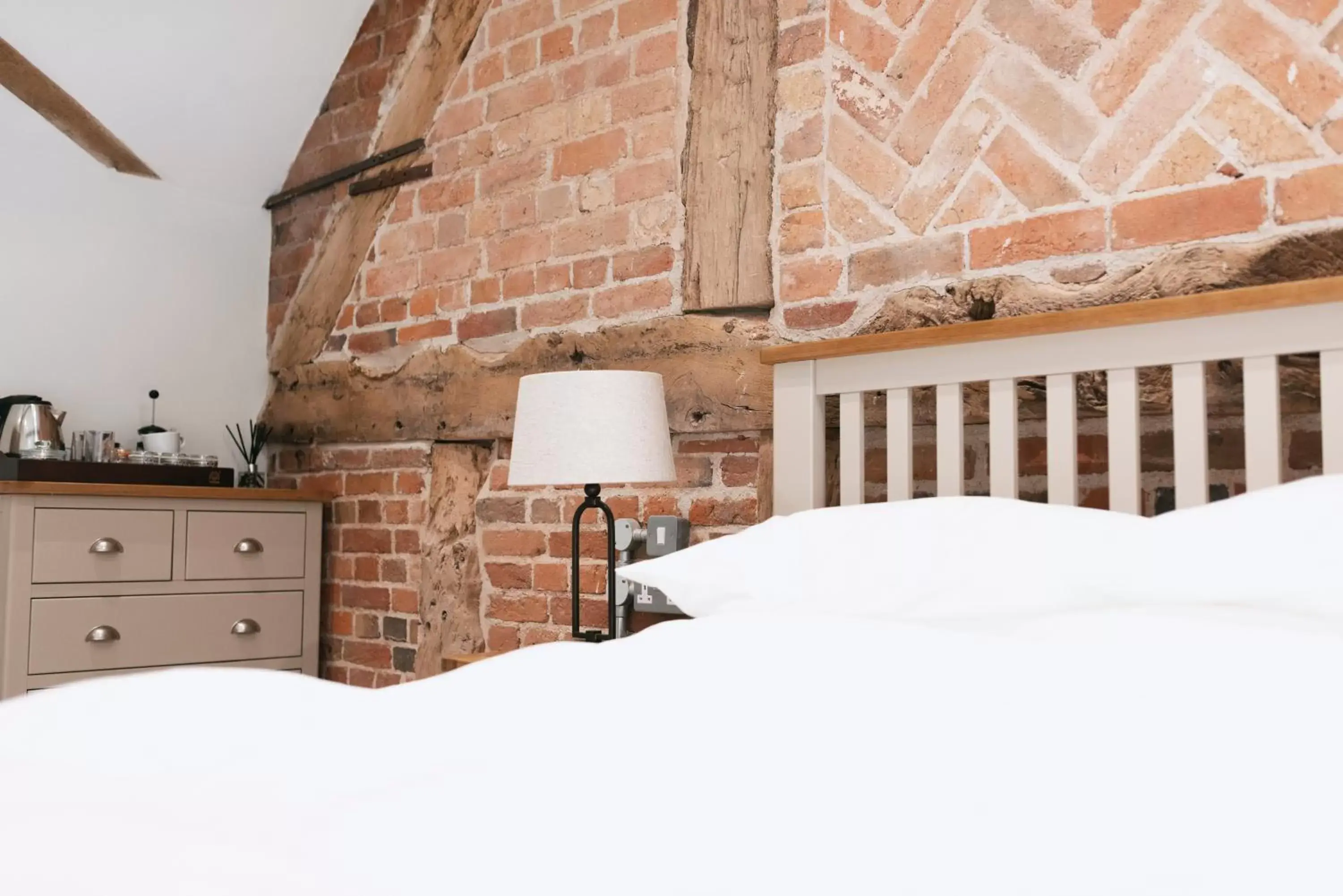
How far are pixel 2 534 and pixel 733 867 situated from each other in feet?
8.92

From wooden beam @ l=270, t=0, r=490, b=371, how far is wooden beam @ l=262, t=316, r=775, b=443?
116mm

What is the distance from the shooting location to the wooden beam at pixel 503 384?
231cm

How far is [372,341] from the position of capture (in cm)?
316

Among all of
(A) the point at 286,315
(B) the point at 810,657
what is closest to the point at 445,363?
Result: (A) the point at 286,315

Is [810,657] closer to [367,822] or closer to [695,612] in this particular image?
[367,822]

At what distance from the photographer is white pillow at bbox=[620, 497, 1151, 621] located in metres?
1.18

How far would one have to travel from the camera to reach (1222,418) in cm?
173

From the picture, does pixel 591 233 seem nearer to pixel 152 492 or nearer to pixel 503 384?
pixel 503 384

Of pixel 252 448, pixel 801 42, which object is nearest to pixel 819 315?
pixel 801 42

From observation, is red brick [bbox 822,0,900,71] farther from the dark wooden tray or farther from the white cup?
the white cup

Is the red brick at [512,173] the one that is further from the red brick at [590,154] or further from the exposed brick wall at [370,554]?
the exposed brick wall at [370,554]

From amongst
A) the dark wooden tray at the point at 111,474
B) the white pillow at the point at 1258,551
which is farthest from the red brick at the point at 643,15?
the white pillow at the point at 1258,551

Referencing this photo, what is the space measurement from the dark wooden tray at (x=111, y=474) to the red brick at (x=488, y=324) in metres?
0.84

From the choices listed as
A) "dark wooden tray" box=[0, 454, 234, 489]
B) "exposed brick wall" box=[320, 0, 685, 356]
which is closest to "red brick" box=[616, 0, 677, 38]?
"exposed brick wall" box=[320, 0, 685, 356]
